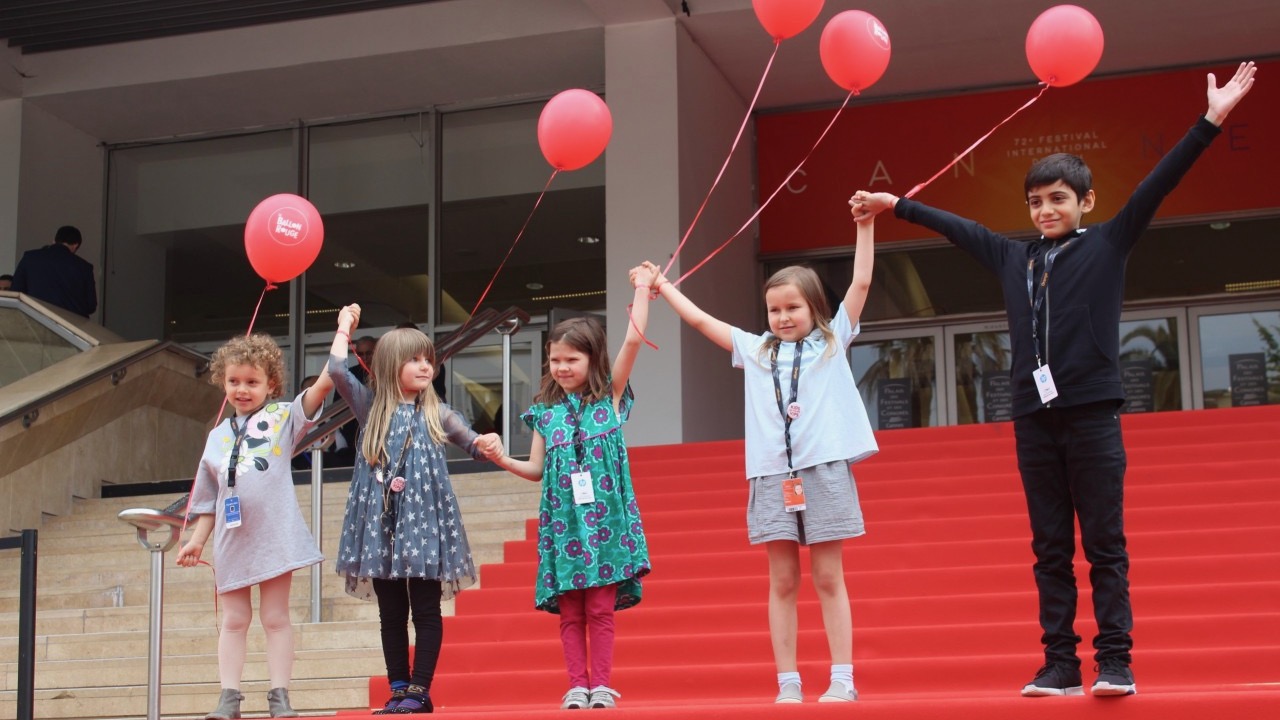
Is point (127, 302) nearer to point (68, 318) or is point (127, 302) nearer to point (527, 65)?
point (68, 318)

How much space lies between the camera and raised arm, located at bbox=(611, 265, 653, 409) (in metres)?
4.41

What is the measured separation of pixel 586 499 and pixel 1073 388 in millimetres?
1478

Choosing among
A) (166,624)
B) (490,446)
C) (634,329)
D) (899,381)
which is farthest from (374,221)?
(634,329)

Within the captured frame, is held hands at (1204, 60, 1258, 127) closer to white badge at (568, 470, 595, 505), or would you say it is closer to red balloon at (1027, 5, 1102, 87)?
red balloon at (1027, 5, 1102, 87)

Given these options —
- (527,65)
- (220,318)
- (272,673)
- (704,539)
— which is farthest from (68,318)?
(272,673)

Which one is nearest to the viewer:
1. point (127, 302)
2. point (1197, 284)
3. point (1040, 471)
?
point (1040, 471)

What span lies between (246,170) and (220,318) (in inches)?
59.2

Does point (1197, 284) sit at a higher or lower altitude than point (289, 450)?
higher

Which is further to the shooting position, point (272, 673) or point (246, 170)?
point (246, 170)

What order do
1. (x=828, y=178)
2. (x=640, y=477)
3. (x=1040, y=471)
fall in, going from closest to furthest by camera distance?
(x=1040, y=471) < (x=640, y=477) < (x=828, y=178)

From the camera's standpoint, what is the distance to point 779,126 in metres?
13.5

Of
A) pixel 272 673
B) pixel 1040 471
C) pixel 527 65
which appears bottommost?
pixel 272 673

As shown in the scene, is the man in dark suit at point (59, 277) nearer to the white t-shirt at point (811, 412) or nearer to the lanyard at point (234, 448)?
the lanyard at point (234, 448)

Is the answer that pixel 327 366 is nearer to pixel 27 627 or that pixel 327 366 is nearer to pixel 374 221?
pixel 27 627
